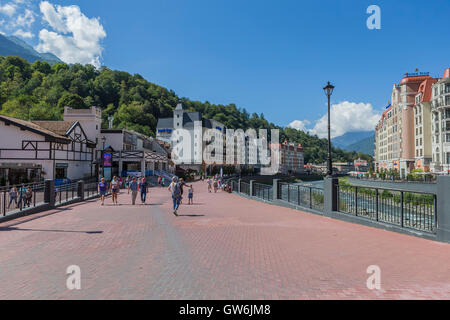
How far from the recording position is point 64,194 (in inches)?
688

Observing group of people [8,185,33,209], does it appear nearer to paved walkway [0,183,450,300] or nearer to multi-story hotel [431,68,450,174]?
paved walkway [0,183,450,300]

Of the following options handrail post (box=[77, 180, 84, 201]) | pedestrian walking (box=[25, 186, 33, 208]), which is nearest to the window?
handrail post (box=[77, 180, 84, 201])

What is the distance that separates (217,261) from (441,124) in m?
58.5

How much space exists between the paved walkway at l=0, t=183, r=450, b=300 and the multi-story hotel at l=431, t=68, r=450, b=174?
50.8 m

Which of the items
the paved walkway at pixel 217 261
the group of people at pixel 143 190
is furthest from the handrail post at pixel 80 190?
the paved walkway at pixel 217 261

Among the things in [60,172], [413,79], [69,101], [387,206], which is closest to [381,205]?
[387,206]

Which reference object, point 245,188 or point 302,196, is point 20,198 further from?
point 245,188

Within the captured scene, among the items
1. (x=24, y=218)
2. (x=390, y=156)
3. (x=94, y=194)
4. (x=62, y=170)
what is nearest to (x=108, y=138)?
(x=62, y=170)

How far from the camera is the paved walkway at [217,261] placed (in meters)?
4.53

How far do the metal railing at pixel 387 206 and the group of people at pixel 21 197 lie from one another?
1346cm

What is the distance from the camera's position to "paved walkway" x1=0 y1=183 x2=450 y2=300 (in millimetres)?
4527

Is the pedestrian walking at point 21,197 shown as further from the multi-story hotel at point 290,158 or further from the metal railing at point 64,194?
the multi-story hotel at point 290,158

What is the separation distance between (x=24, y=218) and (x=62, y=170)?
21900 millimetres

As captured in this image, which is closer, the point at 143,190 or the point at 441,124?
the point at 143,190
